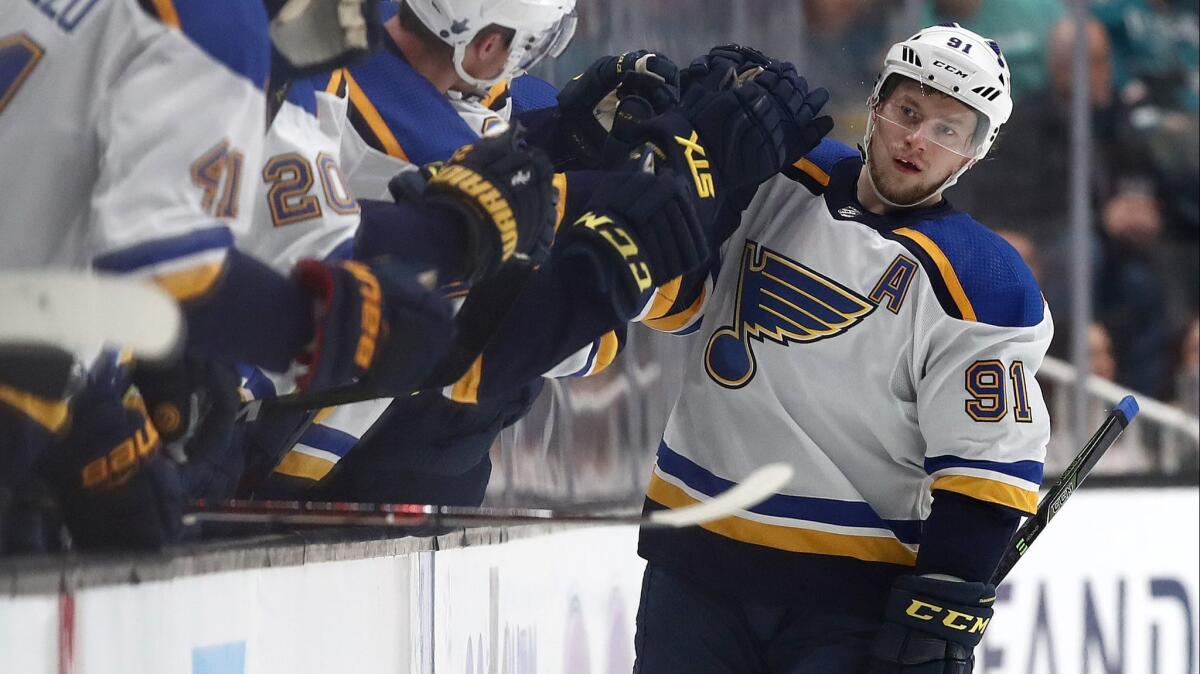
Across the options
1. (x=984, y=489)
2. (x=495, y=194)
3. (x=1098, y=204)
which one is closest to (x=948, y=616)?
(x=984, y=489)

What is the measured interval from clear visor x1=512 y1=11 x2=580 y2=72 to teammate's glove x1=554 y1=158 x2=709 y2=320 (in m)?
0.14

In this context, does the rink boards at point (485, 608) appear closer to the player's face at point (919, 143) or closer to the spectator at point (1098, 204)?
the spectator at point (1098, 204)

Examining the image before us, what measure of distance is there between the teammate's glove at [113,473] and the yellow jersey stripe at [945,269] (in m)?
0.89

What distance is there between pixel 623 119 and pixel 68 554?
0.81 metres

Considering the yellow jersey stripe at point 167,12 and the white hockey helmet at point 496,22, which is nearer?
the yellow jersey stripe at point 167,12

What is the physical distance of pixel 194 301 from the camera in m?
0.99

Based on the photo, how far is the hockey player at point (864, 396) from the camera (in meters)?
1.69

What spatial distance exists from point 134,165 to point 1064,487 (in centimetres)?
131

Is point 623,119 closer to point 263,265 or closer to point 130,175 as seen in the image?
point 263,265

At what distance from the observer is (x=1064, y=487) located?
195 centimetres

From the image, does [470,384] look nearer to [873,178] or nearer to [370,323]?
[370,323]

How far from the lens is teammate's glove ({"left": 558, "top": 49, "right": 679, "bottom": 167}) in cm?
Answer: 166

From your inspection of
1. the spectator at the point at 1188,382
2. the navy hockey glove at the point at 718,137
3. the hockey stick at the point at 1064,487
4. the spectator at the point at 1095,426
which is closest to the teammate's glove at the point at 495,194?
the navy hockey glove at the point at 718,137

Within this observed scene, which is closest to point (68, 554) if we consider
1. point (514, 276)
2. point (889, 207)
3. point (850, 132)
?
point (514, 276)
